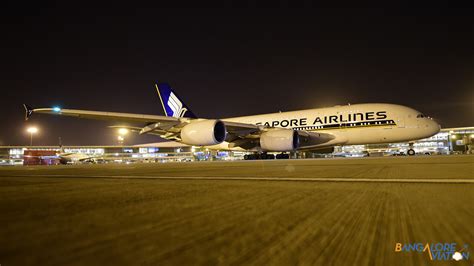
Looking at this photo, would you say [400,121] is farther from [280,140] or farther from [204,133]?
[204,133]

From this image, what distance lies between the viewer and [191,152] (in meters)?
43.8

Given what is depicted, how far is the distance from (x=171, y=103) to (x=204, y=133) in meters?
8.99

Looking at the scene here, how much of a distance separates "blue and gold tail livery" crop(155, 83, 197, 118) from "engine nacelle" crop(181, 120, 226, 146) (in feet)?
23.5

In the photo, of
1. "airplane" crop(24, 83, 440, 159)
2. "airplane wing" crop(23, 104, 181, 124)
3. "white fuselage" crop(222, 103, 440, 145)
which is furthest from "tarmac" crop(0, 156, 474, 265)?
"white fuselage" crop(222, 103, 440, 145)

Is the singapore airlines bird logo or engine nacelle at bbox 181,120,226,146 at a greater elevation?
the singapore airlines bird logo

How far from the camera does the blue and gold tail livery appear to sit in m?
17.9

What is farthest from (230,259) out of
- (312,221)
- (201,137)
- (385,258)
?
(201,137)

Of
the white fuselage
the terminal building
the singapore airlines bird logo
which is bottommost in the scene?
the terminal building

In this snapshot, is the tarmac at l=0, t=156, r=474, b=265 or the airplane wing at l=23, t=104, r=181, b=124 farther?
the airplane wing at l=23, t=104, r=181, b=124

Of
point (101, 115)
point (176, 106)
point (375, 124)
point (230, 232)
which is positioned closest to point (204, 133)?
point (101, 115)

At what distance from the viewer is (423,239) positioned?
755 millimetres

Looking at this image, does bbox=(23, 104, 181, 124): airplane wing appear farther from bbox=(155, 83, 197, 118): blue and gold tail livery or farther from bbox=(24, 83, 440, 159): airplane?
bbox=(155, 83, 197, 118): blue and gold tail livery

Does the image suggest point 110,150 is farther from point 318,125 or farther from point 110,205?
point 110,205

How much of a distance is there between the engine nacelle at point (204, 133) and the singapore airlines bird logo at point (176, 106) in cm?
723
